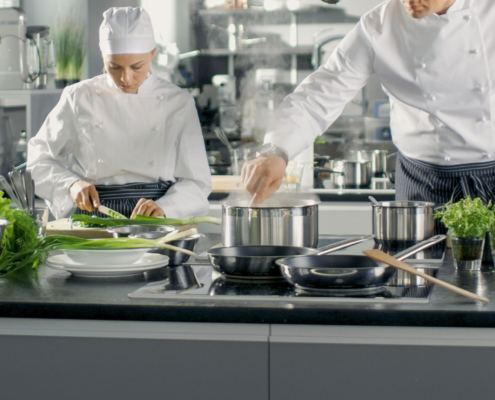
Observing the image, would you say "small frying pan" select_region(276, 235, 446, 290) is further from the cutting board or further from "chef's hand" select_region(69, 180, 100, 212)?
"chef's hand" select_region(69, 180, 100, 212)

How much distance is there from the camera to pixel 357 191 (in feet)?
10.5

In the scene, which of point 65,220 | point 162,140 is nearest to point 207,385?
point 65,220

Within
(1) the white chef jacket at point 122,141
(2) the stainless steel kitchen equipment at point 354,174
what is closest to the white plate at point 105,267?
(1) the white chef jacket at point 122,141

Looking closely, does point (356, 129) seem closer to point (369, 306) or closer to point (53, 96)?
point (53, 96)

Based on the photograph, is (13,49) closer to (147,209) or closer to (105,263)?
(147,209)

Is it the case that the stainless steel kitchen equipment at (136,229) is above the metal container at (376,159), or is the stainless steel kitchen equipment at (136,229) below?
below

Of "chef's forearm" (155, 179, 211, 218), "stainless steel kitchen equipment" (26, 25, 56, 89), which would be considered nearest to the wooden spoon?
"chef's forearm" (155, 179, 211, 218)

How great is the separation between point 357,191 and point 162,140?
115 cm

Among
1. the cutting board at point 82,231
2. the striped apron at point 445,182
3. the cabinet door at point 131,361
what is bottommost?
the cabinet door at point 131,361

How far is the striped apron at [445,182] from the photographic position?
1.77 meters

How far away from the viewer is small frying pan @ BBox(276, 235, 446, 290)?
102cm

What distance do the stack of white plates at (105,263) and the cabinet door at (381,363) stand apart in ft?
1.15

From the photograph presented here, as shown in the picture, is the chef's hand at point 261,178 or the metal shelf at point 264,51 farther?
the metal shelf at point 264,51

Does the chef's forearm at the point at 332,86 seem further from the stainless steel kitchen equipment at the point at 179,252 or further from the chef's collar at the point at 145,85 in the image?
the chef's collar at the point at 145,85
